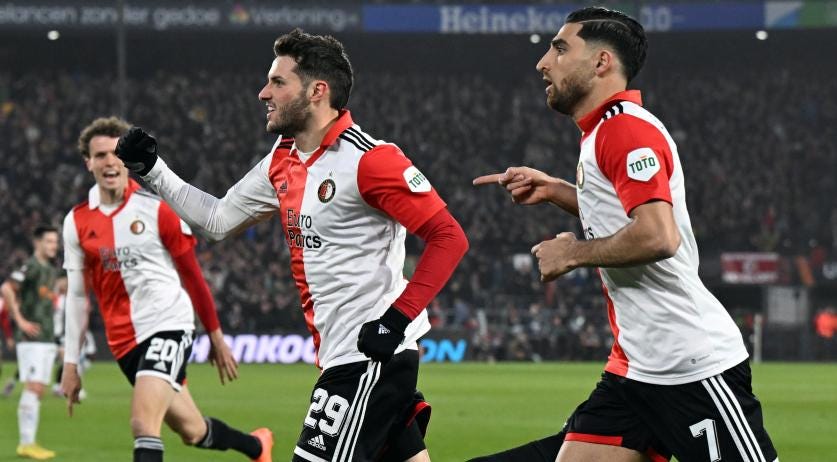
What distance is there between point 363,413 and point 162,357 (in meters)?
2.86

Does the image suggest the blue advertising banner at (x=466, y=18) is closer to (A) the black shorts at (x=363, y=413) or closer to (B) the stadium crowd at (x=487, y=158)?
(B) the stadium crowd at (x=487, y=158)

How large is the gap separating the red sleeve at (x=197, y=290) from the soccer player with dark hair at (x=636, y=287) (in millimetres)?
3514

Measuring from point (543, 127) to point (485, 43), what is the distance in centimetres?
418

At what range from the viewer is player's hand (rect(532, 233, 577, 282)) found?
4.27 metres

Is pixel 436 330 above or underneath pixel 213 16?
underneath

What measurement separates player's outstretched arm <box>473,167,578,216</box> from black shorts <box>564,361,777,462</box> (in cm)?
76

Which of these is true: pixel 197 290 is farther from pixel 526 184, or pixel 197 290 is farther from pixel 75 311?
pixel 526 184

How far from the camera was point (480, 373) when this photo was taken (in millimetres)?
24672

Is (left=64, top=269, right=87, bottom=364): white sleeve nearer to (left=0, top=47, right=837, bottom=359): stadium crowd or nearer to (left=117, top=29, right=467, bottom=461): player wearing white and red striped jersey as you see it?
(left=117, top=29, right=467, bottom=461): player wearing white and red striped jersey

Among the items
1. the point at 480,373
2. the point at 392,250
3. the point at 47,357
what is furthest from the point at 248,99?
the point at 392,250

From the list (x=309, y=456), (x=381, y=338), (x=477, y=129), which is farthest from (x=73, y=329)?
(x=477, y=129)

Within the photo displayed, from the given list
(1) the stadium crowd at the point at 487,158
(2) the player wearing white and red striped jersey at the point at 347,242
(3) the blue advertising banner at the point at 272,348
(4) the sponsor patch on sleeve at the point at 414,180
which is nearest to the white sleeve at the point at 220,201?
(2) the player wearing white and red striped jersey at the point at 347,242

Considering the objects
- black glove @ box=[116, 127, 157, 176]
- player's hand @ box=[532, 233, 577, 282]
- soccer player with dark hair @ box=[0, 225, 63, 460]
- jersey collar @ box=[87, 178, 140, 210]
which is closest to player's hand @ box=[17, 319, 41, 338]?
soccer player with dark hair @ box=[0, 225, 63, 460]

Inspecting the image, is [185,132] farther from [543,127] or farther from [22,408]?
[22,408]
